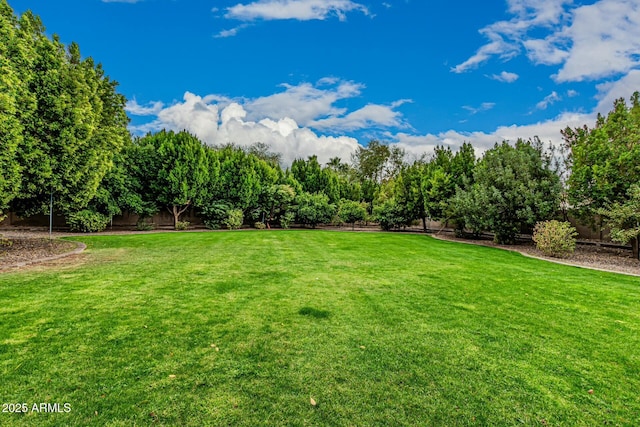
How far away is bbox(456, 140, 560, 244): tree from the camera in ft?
41.7

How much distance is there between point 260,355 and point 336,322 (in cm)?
125


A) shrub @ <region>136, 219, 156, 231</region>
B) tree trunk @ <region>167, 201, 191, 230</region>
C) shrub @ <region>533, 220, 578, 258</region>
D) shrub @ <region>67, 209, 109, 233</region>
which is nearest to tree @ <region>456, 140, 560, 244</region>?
shrub @ <region>533, 220, 578, 258</region>

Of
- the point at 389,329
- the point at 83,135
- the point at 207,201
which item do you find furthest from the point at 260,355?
the point at 207,201

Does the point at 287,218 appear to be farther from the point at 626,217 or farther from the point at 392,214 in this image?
the point at 626,217

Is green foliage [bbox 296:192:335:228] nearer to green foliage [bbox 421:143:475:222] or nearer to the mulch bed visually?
green foliage [bbox 421:143:475:222]

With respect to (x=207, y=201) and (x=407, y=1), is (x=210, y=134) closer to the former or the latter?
(x=207, y=201)

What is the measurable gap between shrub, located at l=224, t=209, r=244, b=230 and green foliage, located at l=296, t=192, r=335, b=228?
168 inches

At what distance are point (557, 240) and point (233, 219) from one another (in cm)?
1763

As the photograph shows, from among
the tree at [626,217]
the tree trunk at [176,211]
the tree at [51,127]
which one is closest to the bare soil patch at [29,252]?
the tree at [51,127]

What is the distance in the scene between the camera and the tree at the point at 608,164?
10.8 meters

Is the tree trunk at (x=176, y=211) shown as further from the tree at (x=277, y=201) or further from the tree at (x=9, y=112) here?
the tree at (x=9, y=112)

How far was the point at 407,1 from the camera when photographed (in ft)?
33.9

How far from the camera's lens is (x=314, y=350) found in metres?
3.19

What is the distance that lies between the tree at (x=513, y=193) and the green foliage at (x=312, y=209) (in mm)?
10350
